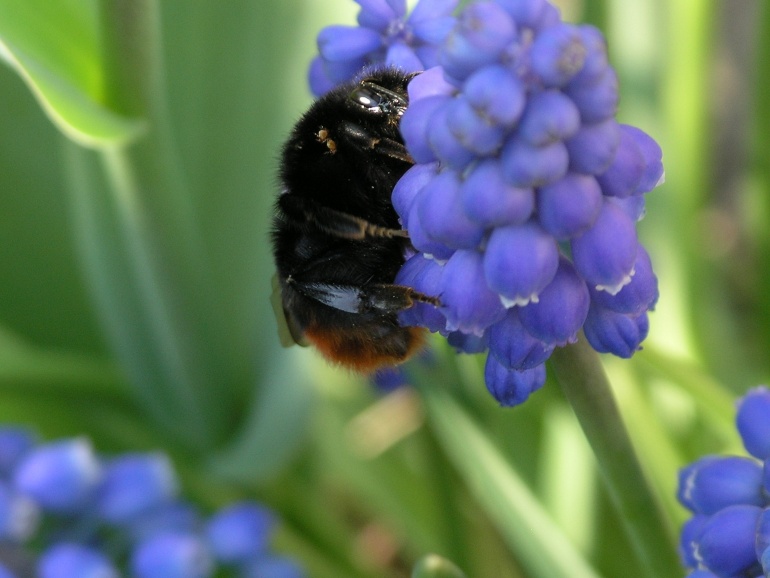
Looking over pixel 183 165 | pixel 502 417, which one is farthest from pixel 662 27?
pixel 183 165

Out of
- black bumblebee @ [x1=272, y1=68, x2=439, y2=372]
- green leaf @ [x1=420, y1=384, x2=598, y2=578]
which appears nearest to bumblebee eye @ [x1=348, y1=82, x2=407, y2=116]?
black bumblebee @ [x1=272, y1=68, x2=439, y2=372]

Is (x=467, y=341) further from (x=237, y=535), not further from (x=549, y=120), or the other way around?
(x=237, y=535)

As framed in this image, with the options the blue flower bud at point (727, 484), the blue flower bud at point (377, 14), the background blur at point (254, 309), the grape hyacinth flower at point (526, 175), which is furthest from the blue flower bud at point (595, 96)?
the background blur at point (254, 309)

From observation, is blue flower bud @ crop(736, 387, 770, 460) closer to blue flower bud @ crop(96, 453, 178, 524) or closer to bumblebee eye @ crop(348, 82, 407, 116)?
bumblebee eye @ crop(348, 82, 407, 116)

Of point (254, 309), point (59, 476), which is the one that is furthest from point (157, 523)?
point (254, 309)

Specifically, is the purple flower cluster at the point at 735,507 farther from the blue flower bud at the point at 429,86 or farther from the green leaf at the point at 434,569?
the blue flower bud at the point at 429,86
